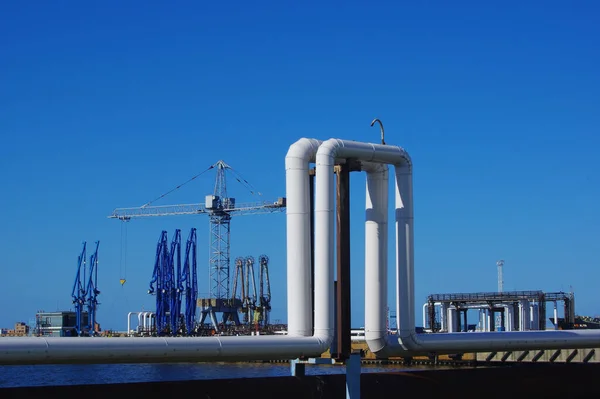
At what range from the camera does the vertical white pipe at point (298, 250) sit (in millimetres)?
30609

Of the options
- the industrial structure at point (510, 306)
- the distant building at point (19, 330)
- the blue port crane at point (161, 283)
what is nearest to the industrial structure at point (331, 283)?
the industrial structure at point (510, 306)

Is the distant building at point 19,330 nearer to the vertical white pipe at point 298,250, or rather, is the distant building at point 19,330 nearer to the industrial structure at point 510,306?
the industrial structure at point 510,306

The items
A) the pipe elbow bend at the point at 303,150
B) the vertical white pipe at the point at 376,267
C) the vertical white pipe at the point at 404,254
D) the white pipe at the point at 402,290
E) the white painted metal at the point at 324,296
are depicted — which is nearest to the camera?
the white painted metal at the point at 324,296

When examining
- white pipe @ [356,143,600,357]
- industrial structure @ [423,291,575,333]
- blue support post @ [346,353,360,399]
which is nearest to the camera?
blue support post @ [346,353,360,399]

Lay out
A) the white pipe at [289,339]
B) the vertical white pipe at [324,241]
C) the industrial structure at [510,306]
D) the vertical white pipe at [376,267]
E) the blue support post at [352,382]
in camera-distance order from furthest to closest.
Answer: the industrial structure at [510,306]
the vertical white pipe at [376,267]
the blue support post at [352,382]
the vertical white pipe at [324,241]
the white pipe at [289,339]

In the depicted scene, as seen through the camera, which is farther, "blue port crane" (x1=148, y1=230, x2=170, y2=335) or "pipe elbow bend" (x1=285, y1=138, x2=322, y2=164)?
"blue port crane" (x1=148, y1=230, x2=170, y2=335)

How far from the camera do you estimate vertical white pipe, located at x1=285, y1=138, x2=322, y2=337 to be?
3061cm

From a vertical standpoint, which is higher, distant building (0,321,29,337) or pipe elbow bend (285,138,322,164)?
pipe elbow bend (285,138,322,164)

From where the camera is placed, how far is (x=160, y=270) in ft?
488

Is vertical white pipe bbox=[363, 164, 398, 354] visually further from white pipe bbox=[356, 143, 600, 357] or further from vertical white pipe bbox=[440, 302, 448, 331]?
vertical white pipe bbox=[440, 302, 448, 331]

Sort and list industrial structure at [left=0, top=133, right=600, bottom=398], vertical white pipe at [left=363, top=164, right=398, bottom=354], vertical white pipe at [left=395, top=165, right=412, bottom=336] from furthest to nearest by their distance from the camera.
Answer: vertical white pipe at [left=395, top=165, right=412, bottom=336]
vertical white pipe at [left=363, top=164, right=398, bottom=354]
industrial structure at [left=0, top=133, right=600, bottom=398]

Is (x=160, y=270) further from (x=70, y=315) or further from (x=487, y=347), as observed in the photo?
(x=487, y=347)

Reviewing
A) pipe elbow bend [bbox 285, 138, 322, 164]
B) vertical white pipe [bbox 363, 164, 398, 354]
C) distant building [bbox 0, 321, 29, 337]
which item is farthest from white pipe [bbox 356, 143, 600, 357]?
distant building [bbox 0, 321, 29, 337]

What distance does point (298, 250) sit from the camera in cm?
3064
